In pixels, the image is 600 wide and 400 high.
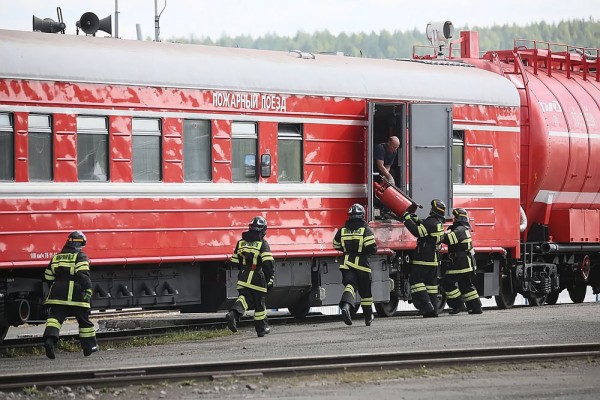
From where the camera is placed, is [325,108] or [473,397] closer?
[473,397]

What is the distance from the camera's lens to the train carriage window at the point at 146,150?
17453 millimetres

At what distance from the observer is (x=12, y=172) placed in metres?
16.2

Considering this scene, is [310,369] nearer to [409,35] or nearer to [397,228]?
[397,228]

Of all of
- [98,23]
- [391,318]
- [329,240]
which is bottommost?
[391,318]

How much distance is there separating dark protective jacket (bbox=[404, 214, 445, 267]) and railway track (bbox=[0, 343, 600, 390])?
4868 millimetres

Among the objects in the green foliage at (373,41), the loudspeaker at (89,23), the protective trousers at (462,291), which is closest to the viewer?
the loudspeaker at (89,23)

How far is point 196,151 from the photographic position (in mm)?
18109

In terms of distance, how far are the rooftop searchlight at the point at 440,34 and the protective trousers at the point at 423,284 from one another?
611cm

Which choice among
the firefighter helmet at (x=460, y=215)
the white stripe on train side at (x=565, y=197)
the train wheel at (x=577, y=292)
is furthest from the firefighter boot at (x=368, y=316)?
the train wheel at (x=577, y=292)

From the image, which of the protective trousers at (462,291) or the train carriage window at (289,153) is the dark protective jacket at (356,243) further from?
the protective trousers at (462,291)

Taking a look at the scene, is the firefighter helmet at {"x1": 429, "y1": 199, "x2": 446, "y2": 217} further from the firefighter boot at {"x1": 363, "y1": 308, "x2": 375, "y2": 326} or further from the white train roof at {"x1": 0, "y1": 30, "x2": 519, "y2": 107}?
the firefighter boot at {"x1": 363, "y1": 308, "x2": 375, "y2": 326}

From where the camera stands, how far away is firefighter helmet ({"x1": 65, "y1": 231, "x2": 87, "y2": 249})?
611 inches

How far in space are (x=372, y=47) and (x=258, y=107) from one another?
168623 millimetres

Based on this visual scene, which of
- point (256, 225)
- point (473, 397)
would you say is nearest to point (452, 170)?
point (256, 225)
